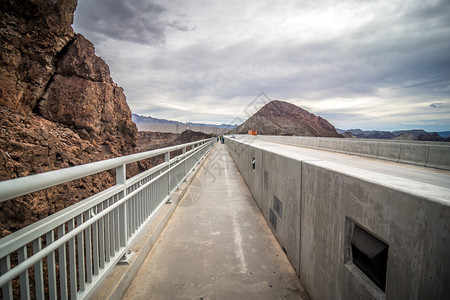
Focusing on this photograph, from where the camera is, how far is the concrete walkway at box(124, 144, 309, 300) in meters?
2.46

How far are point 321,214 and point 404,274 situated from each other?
0.95 metres

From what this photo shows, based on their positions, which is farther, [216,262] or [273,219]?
[273,219]

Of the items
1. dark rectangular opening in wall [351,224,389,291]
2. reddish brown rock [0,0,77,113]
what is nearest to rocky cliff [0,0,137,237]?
Result: reddish brown rock [0,0,77,113]

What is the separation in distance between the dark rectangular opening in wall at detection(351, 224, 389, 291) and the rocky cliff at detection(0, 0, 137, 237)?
31.4ft

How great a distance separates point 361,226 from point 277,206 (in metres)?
2.14

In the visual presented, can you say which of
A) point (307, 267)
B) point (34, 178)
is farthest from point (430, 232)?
point (34, 178)

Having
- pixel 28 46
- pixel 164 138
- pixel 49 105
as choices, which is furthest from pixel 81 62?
pixel 164 138

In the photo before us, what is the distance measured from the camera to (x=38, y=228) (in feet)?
4.31

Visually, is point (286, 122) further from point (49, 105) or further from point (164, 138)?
point (49, 105)

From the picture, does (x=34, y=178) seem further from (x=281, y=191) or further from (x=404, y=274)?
(x=281, y=191)

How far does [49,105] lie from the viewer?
16.8 m

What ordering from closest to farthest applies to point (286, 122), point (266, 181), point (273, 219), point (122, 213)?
point (122, 213) < point (273, 219) < point (266, 181) < point (286, 122)

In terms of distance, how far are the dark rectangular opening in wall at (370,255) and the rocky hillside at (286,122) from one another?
9153 centimetres

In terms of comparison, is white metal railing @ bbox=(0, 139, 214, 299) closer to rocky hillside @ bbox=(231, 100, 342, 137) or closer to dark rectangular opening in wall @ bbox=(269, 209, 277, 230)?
dark rectangular opening in wall @ bbox=(269, 209, 277, 230)
